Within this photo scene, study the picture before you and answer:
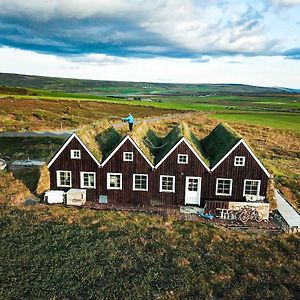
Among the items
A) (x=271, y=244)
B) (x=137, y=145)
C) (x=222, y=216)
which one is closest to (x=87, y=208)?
(x=137, y=145)

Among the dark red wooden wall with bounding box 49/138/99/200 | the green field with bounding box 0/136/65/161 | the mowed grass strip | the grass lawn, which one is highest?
the dark red wooden wall with bounding box 49/138/99/200

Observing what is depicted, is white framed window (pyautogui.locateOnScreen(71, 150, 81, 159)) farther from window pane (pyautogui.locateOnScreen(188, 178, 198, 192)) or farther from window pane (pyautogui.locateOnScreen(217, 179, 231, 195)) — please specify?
window pane (pyautogui.locateOnScreen(217, 179, 231, 195))

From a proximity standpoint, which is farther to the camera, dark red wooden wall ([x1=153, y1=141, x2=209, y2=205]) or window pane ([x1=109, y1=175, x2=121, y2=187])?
window pane ([x1=109, y1=175, x2=121, y2=187])

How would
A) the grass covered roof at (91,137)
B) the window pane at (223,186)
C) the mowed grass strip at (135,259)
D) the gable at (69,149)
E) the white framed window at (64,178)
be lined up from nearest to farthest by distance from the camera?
the mowed grass strip at (135,259)
the window pane at (223,186)
the gable at (69,149)
the grass covered roof at (91,137)
the white framed window at (64,178)

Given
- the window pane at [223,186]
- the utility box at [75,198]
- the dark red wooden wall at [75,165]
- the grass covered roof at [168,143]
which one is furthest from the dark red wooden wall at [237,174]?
the utility box at [75,198]

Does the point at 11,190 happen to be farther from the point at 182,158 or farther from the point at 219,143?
the point at 219,143

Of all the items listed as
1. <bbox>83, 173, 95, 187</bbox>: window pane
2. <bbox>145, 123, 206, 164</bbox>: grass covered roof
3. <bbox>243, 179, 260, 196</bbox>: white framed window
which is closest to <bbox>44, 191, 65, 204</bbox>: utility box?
<bbox>83, 173, 95, 187</bbox>: window pane

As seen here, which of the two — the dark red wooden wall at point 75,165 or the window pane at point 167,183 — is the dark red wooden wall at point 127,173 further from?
the window pane at point 167,183
